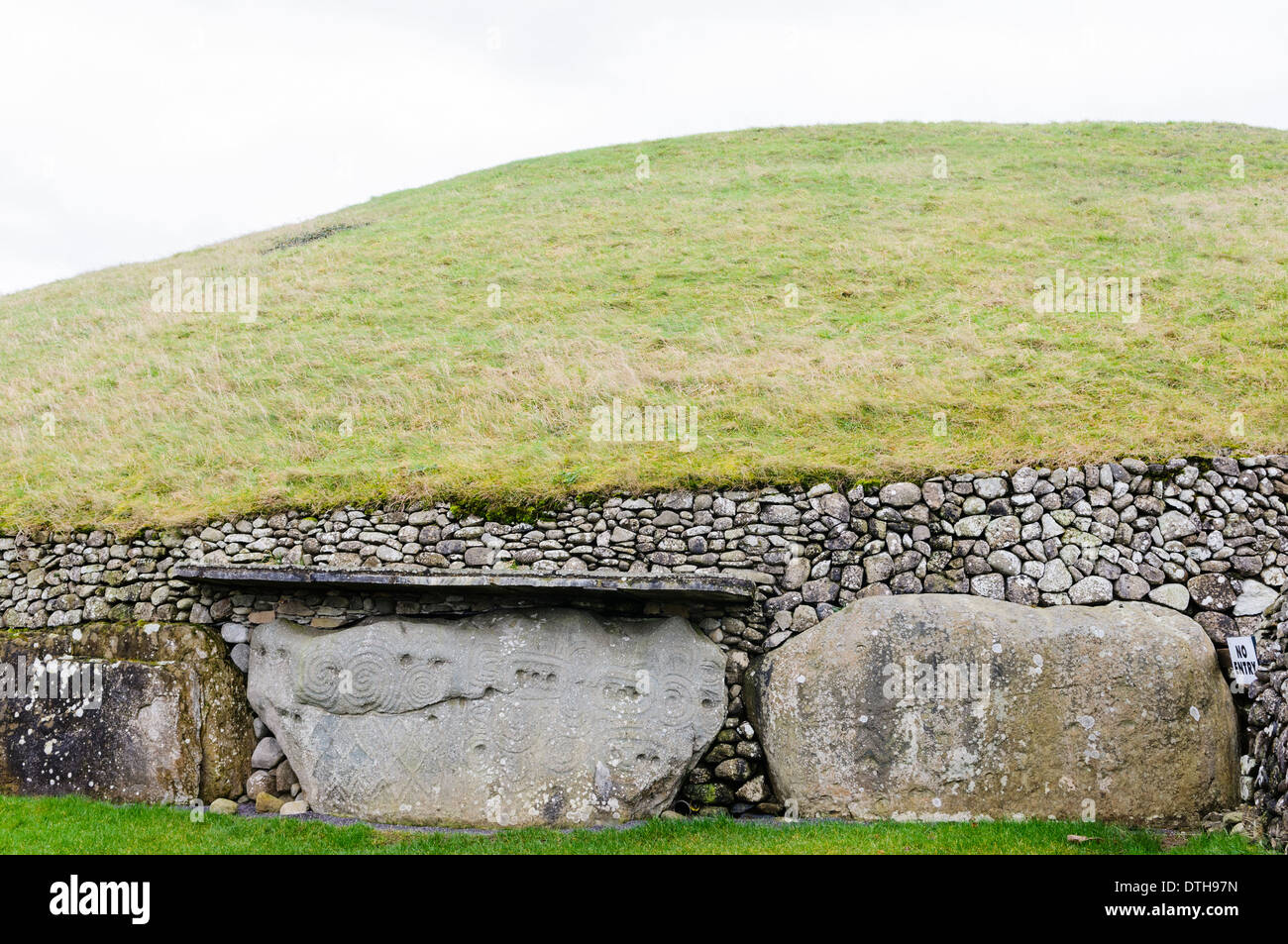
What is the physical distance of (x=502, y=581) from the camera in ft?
34.3

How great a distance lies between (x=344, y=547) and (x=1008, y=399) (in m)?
9.98

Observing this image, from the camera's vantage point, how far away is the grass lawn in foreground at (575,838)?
8.96 meters

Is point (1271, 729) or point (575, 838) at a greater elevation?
point (1271, 729)

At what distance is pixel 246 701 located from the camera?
1140cm
